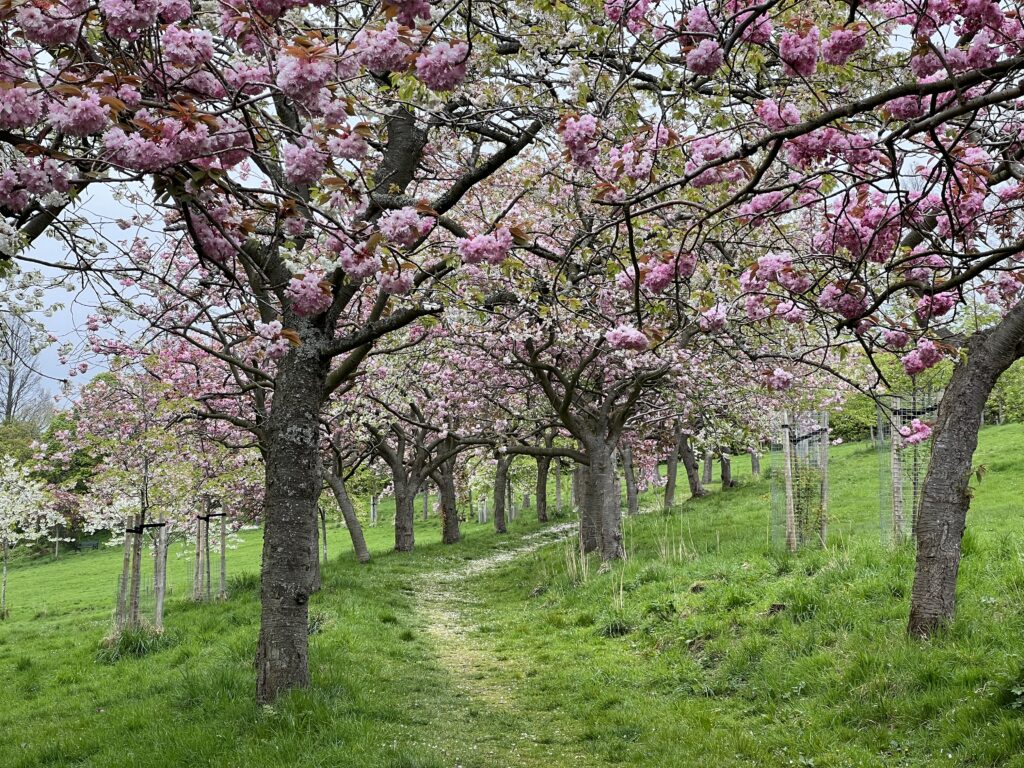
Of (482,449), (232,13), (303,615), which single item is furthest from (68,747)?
(482,449)

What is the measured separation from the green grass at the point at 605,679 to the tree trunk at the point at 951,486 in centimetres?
26

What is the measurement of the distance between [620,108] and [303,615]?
17.9 ft

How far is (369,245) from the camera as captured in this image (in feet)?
12.3

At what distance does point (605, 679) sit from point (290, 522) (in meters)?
3.90

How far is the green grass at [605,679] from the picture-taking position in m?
5.79

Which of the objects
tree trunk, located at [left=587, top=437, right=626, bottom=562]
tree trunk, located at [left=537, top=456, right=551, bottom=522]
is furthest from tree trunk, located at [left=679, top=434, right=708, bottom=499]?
tree trunk, located at [left=587, top=437, right=626, bottom=562]

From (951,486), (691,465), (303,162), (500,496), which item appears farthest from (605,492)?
(500,496)

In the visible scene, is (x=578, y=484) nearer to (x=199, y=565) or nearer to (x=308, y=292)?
(x=199, y=565)

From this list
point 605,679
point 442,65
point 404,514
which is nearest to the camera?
point 442,65

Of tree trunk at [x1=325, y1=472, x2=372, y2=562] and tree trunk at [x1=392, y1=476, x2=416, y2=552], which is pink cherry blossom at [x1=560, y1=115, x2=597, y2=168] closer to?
tree trunk at [x1=325, y1=472, x2=372, y2=562]

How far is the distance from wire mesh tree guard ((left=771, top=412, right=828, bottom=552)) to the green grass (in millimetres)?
734

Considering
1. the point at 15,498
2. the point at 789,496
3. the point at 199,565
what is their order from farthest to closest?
the point at 15,498 < the point at 199,565 < the point at 789,496

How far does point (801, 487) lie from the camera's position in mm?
12664

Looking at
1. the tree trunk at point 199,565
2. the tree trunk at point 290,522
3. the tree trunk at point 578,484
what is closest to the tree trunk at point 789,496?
the tree trunk at point 290,522
